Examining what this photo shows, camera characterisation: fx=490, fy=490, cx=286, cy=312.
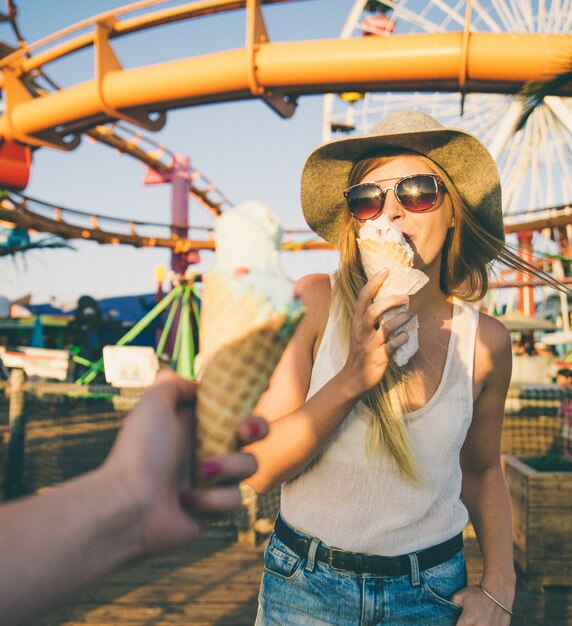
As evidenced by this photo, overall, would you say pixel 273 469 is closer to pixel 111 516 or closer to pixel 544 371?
pixel 111 516

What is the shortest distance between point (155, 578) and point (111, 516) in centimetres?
343

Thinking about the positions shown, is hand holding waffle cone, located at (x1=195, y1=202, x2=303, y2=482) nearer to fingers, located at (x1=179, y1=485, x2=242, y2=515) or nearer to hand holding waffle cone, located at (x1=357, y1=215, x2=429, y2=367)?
fingers, located at (x1=179, y1=485, x2=242, y2=515)

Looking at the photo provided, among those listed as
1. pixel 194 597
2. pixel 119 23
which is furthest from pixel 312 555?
pixel 119 23

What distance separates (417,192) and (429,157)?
23 centimetres

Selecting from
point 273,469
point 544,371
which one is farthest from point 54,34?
point 544,371

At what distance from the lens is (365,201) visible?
1.49m

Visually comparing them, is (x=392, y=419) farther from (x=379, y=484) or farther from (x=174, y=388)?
(x=174, y=388)

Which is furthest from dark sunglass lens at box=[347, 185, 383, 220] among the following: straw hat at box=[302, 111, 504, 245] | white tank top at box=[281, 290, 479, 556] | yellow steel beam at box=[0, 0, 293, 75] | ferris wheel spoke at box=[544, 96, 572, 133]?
ferris wheel spoke at box=[544, 96, 572, 133]

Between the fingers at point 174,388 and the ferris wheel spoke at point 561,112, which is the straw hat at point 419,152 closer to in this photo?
the fingers at point 174,388

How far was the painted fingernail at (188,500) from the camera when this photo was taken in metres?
0.63

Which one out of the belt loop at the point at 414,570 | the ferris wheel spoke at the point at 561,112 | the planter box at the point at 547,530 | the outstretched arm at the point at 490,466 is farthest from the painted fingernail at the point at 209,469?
the ferris wheel spoke at the point at 561,112

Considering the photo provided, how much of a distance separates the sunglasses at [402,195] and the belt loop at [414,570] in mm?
940

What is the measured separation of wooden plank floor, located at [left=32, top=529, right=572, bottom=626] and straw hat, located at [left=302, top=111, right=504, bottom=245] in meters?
2.56

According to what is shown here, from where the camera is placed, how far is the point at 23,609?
0.47 m
